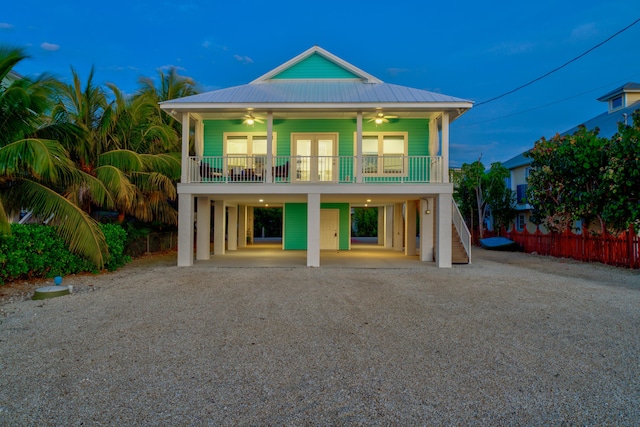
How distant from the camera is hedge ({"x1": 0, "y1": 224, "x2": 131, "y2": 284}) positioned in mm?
8555

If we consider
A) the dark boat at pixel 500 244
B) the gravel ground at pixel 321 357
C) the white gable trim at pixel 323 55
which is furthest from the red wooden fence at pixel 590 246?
the white gable trim at pixel 323 55

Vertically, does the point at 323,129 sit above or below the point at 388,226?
above

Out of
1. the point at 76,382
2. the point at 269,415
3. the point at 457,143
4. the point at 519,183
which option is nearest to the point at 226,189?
the point at 76,382

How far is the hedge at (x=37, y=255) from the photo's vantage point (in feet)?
28.1

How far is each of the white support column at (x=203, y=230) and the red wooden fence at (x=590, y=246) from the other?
14487 mm

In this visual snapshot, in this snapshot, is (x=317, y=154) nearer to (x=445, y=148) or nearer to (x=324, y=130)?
(x=324, y=130)

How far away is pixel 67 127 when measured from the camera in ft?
Answer: 32.2

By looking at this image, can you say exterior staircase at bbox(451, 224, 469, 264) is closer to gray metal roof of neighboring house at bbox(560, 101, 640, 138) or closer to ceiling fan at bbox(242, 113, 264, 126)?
ceiling fan at bbox(242, 113, 264, 126)

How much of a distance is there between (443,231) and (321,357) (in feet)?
28.5

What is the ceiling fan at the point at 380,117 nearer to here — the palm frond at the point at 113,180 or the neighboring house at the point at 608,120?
the palm frond at the point at 113,180

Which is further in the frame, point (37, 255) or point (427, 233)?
point (427, 233)

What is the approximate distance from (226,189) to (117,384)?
357 inches

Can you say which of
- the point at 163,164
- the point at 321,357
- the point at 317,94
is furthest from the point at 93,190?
the point at 321,357

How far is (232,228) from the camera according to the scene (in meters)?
18.5
